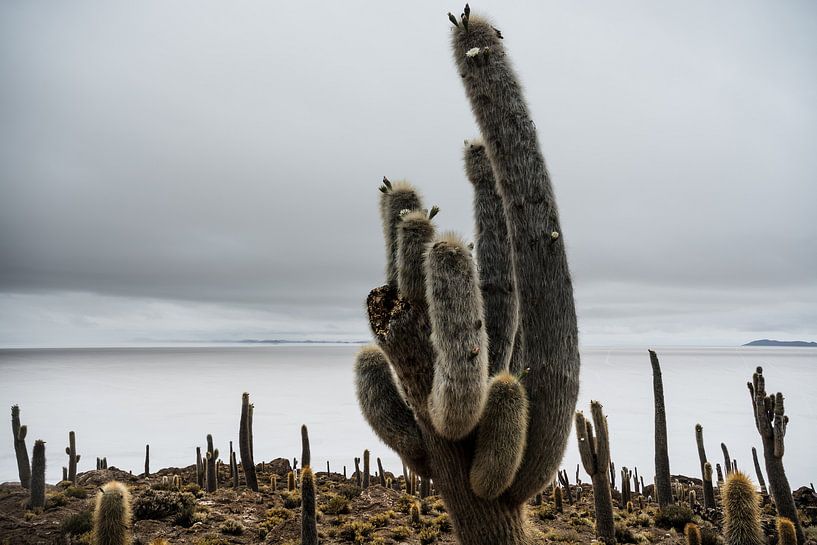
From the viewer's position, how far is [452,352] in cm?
381

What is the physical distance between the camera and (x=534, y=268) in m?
4.06

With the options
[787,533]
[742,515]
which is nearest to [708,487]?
[787,533]

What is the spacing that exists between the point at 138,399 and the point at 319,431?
54732mm

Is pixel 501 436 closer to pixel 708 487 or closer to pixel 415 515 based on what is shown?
pixel 415 515

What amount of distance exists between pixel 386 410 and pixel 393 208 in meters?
1.98

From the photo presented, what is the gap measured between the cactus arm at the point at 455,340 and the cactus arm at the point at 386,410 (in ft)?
2.40

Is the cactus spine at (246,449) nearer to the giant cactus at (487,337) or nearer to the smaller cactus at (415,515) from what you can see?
the smaller cactus at (415,515)

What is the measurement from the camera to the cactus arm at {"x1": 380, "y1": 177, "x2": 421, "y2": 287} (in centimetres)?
479

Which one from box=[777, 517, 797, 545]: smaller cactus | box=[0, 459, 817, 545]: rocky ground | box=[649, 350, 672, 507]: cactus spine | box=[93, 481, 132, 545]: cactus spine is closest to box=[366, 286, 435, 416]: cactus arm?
box=[93, 481, 132, 545]: cactus spine

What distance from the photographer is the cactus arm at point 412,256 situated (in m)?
4.21

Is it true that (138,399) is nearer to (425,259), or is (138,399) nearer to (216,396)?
(216,396)

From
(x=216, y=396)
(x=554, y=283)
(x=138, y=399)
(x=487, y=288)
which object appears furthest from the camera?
(x=216, y=396)

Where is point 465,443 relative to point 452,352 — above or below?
below

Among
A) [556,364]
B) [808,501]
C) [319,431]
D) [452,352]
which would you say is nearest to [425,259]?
[452,352]
